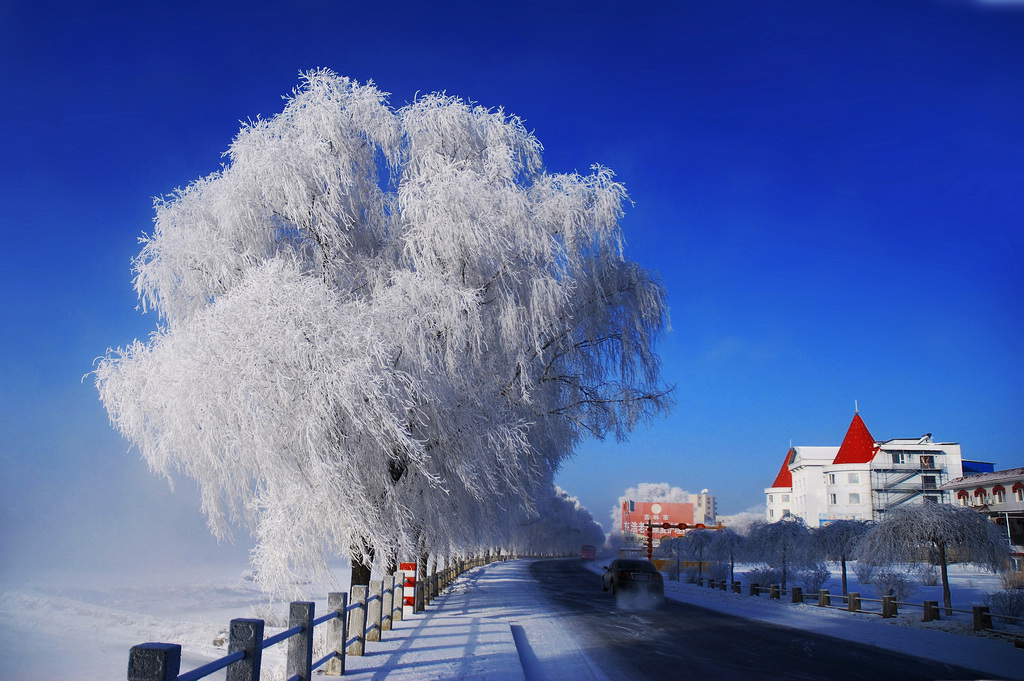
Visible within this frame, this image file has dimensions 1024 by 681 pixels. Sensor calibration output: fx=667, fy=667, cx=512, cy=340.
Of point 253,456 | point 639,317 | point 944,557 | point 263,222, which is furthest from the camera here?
point 944,557

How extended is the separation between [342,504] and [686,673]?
17.0 ft

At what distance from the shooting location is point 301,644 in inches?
→ 243

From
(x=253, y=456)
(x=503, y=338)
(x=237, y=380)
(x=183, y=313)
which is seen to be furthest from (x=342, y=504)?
(x=183, y=313)

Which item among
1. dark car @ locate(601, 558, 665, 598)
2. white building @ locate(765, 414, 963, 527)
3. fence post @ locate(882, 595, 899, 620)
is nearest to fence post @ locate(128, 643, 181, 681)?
fence post @ locate(882, 595, 899, 620)

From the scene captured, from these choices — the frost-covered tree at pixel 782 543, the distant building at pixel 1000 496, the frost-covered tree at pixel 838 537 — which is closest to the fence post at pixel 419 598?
the frost-covered tree at pixel 838 537

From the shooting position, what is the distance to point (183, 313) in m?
12.6

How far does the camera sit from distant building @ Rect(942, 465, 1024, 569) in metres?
47.3

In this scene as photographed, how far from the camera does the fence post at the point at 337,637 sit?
737cm

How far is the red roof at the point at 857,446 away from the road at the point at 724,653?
5701cm

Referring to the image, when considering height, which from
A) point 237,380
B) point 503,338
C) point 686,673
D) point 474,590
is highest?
point 503,338

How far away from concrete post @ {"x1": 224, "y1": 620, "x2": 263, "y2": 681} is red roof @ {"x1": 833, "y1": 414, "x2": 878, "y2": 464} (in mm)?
70640

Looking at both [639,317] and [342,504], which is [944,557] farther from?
[342,504]

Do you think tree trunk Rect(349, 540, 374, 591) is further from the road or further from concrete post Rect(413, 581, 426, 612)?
the road

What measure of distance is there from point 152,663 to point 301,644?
124 inches
